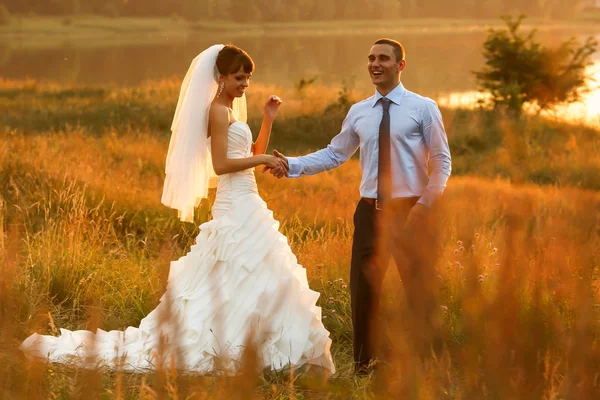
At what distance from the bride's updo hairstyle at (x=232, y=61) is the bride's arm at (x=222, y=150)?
27 cm

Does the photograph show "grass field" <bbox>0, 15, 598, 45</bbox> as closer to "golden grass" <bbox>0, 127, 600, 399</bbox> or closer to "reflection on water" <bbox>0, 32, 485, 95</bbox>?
"reflection on water" <bbox>0, 32, 485, 95</bbox>

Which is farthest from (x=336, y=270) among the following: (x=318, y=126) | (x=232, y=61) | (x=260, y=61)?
(x=260, y=61)

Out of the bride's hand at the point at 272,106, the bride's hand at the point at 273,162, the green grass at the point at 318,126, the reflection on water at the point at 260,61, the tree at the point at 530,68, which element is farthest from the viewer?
the reflection on water at the point at 260,61

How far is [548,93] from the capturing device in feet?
91.6

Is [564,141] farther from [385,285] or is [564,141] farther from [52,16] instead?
[52,16]

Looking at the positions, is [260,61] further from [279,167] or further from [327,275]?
[279,167]

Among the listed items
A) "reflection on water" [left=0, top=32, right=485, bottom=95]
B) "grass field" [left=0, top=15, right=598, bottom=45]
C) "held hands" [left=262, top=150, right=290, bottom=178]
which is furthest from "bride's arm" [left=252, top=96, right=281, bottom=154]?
"grass field" [left=0, top=15, right=598, bottom=45]

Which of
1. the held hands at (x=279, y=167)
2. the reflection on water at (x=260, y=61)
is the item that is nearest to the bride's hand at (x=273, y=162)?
the held hands at (x=279, y=167)

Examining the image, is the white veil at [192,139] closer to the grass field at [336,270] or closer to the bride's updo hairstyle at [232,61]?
the bride's updo hairstyle at [232,61]

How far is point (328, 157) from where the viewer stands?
6082 mm

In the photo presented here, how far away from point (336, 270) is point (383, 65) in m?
2.19

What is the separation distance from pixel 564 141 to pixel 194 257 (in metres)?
20.5

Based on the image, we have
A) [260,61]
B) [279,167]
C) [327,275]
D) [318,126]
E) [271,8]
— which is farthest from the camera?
[271,8]

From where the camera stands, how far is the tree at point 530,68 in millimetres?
27016
